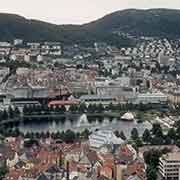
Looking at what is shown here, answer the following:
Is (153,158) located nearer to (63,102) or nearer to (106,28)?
(63,102)

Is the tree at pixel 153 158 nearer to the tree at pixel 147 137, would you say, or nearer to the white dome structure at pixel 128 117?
the tree at pixel 147 137

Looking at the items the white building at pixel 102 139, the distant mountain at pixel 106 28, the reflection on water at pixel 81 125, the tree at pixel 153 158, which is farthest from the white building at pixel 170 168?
the distant mountain at pixel 106 28

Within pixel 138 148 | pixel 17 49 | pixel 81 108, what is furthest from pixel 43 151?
pixel 17 49

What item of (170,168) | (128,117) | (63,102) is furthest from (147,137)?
(63,102)

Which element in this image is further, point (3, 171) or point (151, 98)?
point (151, 98)

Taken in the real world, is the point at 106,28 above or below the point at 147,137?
A: below

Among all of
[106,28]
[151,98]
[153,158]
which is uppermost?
[153,158]

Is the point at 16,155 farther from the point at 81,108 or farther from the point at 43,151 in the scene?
the point at 81,108
